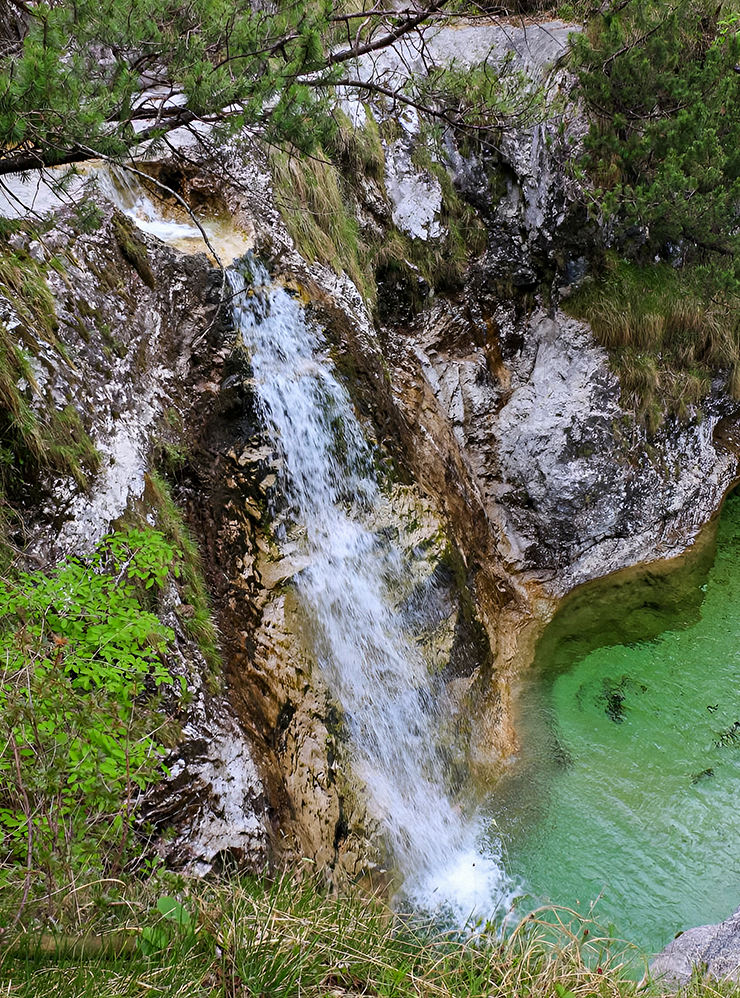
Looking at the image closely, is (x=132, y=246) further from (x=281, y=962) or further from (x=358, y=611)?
(x=281, y=962)

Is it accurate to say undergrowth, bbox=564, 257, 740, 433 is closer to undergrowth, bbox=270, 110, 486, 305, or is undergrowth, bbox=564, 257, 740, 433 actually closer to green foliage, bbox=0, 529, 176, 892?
undergrowth, bbox=270, 110, 486, 305

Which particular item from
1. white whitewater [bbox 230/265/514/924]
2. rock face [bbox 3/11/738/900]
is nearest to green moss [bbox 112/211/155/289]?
rock face [bbox 3/11/738/900]

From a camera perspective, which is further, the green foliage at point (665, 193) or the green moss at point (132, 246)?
the green foliage at point (665, 193)

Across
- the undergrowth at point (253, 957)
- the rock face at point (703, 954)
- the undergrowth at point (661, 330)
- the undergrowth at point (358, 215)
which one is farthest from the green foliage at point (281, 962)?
the undergrowth at point (661, 330)

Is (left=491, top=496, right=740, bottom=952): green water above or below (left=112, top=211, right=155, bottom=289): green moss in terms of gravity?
below

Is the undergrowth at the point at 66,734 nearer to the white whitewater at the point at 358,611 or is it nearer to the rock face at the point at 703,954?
the white whitewater at the point at 358,611

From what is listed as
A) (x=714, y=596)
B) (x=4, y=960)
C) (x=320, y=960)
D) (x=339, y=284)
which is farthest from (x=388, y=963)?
(x=714, y=596)
